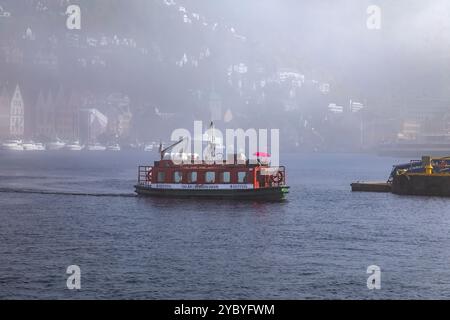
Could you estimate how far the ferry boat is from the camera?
8369cm

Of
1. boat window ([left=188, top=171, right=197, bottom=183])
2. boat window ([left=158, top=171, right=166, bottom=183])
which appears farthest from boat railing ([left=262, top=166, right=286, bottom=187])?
boat window ([left=158, top=171, right=166, bottom=183])

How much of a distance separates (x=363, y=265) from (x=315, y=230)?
64.2ft

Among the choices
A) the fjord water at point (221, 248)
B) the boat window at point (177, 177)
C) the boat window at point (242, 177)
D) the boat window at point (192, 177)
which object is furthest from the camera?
the boat window at point (177, 177)

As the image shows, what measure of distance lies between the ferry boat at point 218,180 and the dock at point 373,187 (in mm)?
32915

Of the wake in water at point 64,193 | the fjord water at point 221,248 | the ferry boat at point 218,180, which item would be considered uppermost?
the ferry boat at point 218,180

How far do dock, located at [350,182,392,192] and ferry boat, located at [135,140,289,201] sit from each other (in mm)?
32915

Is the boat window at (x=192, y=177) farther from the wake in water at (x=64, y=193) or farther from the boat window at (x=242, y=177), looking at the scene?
the wake in water at (x=64, y=193)

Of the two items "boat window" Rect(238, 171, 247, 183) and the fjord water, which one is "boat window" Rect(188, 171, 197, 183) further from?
"boat window" Rect(238, 171, 247, 183)

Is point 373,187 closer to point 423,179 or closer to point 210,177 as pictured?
point 423,179

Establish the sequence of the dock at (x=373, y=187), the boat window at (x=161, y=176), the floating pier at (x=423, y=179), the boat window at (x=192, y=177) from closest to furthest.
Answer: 1. the boat window at (x=192, y=177)
2. the boat window at (x=161, y=176)
3. the floating pier at (x=423, y=179)
4. the dock at (x=373, y=187)

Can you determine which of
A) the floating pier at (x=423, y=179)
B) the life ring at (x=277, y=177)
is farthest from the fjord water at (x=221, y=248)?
the floating pier at (x=423, y=179)

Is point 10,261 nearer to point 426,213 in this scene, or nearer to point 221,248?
point 221,248

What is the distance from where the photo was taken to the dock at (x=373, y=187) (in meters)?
115

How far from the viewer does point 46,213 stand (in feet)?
275
